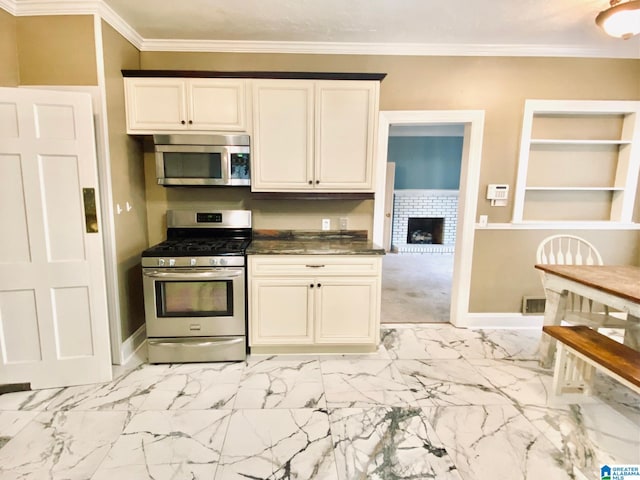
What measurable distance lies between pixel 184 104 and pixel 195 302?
1.57 metres

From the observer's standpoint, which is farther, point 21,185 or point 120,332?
point 120,332

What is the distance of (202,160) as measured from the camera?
2.59 m

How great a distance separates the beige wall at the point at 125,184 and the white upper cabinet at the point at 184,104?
0.36 feet

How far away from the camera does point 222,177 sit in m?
2.59

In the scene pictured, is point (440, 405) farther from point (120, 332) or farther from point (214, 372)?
point (120, 332)

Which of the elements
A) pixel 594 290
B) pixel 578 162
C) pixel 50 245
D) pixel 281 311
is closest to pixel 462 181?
pixel 578 162

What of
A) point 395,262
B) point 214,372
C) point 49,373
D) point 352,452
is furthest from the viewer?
point 395,262

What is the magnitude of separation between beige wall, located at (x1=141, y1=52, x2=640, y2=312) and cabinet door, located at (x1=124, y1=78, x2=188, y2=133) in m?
0.42

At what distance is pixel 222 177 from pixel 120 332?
146cm

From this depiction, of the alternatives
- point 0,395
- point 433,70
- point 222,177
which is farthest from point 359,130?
point 0,395

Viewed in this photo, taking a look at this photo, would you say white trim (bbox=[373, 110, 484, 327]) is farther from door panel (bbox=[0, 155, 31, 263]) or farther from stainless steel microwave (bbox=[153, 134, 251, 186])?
door panel (bbox=[0, 155, 31, 263])

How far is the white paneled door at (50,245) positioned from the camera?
1952mm

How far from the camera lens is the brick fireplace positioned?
7121 millimetres

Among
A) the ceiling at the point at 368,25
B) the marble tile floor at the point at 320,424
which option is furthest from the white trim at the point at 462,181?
the marble tile floor at the point at 320,424
